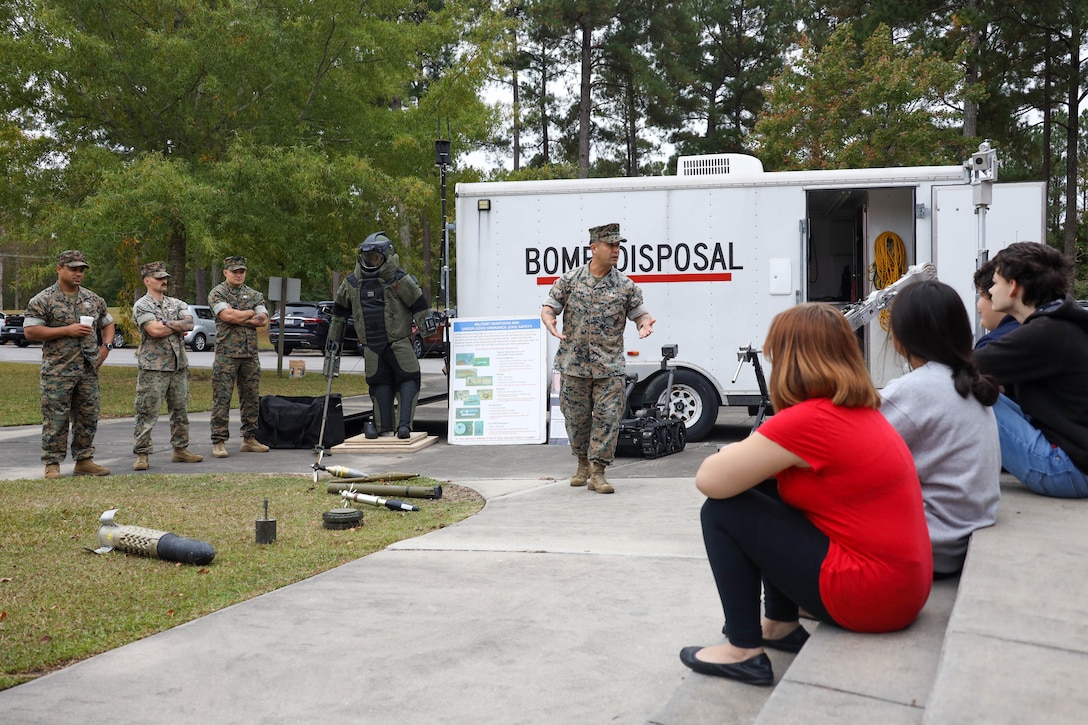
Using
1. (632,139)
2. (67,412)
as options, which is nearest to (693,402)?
(67,412)

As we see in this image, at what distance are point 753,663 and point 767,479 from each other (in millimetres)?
566

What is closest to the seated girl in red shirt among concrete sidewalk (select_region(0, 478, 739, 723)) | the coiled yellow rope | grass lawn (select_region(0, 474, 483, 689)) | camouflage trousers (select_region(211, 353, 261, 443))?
concrete sidewalk (select_region(0, 478, 739, 723))

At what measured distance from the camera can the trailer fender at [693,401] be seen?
34.9ft

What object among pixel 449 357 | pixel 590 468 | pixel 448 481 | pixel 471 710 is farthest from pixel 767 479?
pixel 449 357

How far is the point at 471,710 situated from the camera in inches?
132

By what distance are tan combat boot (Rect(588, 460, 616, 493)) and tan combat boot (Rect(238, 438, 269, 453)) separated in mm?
4203

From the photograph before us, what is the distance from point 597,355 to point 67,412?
453cm

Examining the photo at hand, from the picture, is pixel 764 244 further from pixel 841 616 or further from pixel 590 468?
pixel 841 616

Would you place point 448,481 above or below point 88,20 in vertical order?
below

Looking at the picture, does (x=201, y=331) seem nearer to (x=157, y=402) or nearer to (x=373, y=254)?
(x=373, y=254)

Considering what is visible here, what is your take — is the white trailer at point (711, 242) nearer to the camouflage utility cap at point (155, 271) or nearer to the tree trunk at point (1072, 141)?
the camouflage utility cap at point (155, 271)

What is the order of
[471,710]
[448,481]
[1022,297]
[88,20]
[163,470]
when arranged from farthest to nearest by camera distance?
[88,20] < [163,470] < [448,481] < [1022,297] < [471,710]

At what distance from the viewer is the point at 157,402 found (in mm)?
9320

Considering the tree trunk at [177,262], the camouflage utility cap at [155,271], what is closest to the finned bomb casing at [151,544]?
the camouflage utility cap at [155,271]
